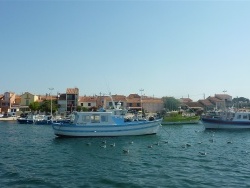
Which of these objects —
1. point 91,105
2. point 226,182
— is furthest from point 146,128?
point 91,105

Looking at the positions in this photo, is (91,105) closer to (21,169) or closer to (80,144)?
(80,144)

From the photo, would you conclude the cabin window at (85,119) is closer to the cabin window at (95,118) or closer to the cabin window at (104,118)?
the cabin window at (95,118)

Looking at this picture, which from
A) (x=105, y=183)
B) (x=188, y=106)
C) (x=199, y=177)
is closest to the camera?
(x=105, y=183)

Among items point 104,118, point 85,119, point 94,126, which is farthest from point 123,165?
point 85,119

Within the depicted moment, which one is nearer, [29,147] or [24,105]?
[29,147]

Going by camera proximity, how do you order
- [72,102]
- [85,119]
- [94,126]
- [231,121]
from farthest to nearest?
[72,102] < [231,121] < [85,119] < [94,126]

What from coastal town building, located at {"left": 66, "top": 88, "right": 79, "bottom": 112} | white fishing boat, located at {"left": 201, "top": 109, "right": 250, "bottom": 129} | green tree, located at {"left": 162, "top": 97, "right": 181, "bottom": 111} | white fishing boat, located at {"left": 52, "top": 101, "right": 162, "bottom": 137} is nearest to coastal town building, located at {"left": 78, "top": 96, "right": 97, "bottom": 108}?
coastal town building, located at {"left": 66, "top": 88, "right": 79, "bottom": 112}

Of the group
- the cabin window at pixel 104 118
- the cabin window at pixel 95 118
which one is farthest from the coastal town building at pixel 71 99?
the cabin window at pixel 104 118

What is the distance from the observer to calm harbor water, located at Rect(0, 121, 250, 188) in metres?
18.4

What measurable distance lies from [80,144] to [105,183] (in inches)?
660

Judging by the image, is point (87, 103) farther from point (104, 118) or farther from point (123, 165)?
point (123, 165)

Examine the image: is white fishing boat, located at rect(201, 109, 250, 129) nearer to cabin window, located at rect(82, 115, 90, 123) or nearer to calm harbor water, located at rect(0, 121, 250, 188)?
calm harbor water, located at rect(0, 121, 250, 188)

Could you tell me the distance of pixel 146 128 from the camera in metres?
42.2

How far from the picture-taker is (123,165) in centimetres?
2316
